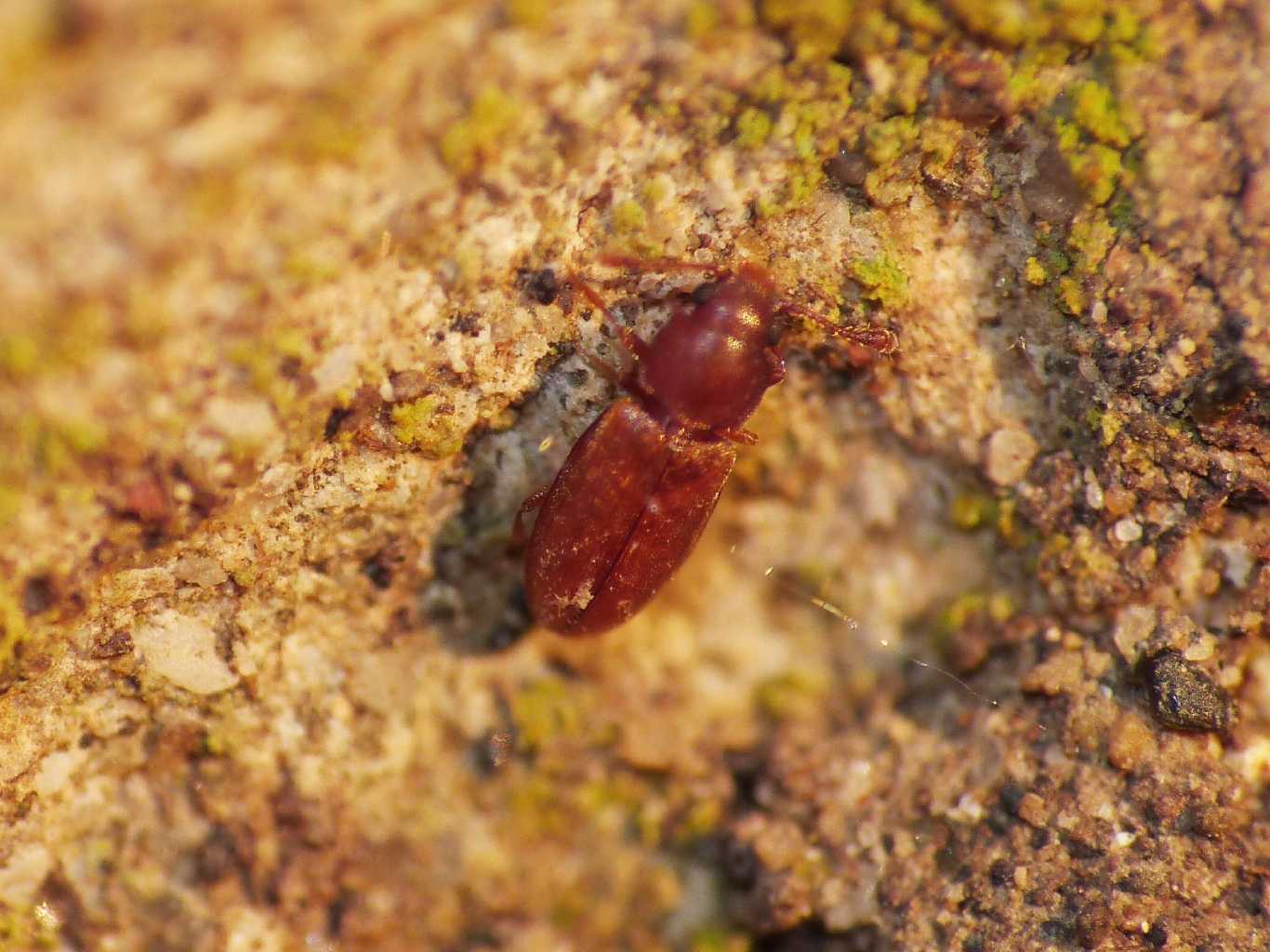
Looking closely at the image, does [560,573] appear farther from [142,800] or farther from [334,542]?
[142,800]

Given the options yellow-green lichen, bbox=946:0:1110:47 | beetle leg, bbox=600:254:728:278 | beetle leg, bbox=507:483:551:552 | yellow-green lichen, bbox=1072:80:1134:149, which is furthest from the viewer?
beetle leg, bbox=507:483:551:552

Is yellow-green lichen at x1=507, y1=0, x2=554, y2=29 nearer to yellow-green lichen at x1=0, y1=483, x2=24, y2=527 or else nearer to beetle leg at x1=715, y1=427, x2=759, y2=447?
beetle leg at x1=715, y1=427, x2=759, y2=447

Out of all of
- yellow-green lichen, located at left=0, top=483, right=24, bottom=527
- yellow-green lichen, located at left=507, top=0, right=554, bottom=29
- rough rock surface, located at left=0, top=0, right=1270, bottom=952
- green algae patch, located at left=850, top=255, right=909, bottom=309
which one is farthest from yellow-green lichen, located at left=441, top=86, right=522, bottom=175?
yellow-green lichen, located at left=0, top=483, right=24, bottom=527

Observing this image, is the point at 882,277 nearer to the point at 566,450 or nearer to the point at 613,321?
the point at 613,321

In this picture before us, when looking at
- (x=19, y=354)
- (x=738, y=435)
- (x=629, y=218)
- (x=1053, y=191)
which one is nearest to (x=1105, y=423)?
(x=1053, y=191)

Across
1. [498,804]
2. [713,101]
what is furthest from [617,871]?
[713,101]

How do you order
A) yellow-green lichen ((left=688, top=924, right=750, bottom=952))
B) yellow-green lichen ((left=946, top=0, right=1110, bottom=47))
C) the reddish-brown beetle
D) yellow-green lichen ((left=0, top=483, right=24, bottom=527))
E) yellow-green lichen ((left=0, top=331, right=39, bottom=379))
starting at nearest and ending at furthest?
yellow-green lichen ((left=0, top=331, right=39, bottom=379))
yellow-green lichen ((left=0, top=483, right=24, bottom=527))
yellow-green lichen ((left=946, top=0, right=1110, bottom=47))
the reddish-brown beetle
yellow-green lichen ((left=688, top=924, right=750, bottom=952))

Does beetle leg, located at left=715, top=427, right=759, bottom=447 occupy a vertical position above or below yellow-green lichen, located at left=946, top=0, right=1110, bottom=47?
below

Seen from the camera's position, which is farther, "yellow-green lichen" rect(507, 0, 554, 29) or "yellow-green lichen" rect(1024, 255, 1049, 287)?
"yellow-green lichen" rect(1024, 255, 1049, 287)
